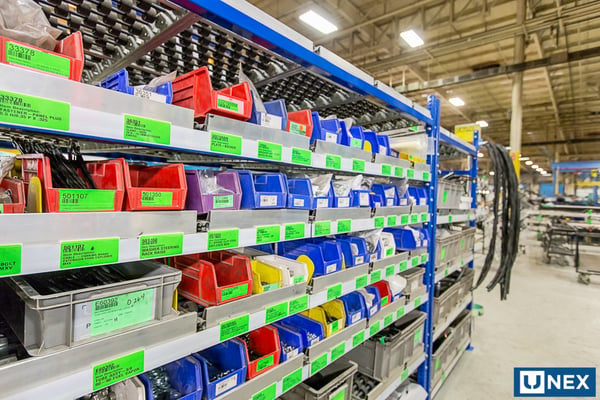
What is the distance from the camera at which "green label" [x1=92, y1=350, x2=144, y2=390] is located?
0.70 m

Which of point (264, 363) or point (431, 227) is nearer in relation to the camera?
point (264, 363)

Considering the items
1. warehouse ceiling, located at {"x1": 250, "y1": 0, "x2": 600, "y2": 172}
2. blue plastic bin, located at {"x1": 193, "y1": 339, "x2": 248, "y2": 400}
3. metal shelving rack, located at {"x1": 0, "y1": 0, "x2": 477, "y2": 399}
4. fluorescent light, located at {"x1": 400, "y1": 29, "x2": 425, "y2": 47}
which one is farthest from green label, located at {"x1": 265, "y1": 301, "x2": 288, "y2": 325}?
fluorescent light, located at {"x1": 400, "y1": 29, "x2": 425, "y2": 47}

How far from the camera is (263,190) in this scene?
3.95 feet

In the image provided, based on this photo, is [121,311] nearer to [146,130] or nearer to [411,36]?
[146,130]

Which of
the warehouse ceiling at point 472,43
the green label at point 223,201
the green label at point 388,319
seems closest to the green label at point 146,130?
the green label at point 223,201

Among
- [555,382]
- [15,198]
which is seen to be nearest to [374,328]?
[15,198]

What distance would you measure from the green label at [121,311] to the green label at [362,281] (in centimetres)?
97

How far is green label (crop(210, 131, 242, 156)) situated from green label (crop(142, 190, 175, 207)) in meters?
0.19

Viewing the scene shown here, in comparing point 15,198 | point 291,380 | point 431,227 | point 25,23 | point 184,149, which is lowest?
point 291,380

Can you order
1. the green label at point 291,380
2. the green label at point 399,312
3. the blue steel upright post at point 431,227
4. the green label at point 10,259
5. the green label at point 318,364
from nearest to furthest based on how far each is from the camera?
1. the green label at point 10,259
2. the green label at point 291,380
3. the green label at point 318,364
4. the green label at point 399,312
5. the blue steel upright post at point 431,227

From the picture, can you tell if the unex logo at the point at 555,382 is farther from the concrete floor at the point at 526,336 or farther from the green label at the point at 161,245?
the green label at the point at 161,245

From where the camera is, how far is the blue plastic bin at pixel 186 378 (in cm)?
91

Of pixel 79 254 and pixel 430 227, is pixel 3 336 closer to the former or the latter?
pixel 79 254

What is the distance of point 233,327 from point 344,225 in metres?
0.67
